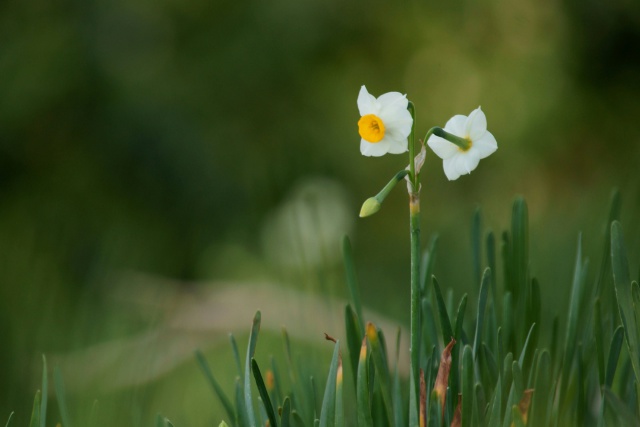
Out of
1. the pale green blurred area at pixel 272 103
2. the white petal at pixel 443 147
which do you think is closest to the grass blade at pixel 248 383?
the white petal at pixel 443 147

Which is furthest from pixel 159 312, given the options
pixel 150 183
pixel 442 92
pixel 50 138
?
pixel 50 138

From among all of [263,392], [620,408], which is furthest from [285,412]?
[620,408]

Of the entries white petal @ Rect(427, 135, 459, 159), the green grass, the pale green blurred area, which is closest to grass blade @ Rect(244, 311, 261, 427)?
the green grass

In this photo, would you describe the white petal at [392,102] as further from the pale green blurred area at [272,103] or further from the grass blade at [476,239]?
the pale green blurred area at [272,103]

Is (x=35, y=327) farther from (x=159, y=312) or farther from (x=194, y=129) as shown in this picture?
(x=194, y=129)

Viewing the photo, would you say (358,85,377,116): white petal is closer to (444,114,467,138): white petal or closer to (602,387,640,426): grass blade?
(444,114,467,138): white petal

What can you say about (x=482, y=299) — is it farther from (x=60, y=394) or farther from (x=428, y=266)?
(x=60, y=394)

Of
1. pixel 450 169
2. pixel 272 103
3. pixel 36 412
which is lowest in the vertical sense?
pixel 36 412
